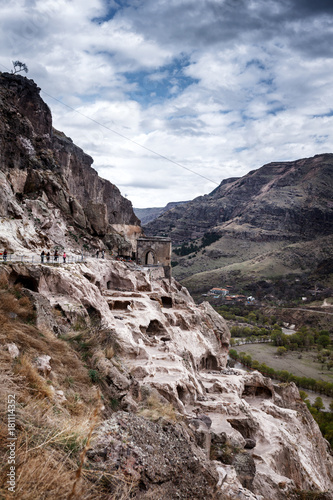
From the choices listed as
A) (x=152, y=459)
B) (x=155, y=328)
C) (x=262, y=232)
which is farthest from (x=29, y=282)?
(x=262, y=232)

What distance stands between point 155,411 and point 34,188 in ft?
76.6

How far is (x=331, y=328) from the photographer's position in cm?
6350

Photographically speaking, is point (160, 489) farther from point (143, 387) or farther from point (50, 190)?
point (50, 190)

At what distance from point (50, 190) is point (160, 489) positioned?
2654 centimetres

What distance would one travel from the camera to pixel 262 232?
135500mm

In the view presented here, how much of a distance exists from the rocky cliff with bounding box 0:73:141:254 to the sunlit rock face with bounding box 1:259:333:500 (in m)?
5.09

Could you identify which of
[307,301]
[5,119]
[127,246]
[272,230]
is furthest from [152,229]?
[5,119]

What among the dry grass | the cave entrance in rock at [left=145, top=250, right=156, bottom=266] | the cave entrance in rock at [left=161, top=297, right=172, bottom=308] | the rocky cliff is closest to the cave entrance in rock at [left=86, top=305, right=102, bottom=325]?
the dry grass

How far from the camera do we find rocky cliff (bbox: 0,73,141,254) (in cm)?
1920

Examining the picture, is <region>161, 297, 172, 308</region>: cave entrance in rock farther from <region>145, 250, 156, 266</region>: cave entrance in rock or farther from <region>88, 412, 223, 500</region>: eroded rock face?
<region>88, 412, 223, 500</region>: eroded rock face

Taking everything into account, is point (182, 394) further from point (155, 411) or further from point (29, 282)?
point (29, 282)

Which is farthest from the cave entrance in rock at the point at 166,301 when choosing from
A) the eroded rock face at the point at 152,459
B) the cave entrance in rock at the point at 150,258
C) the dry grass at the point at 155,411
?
the eroded rock face at the point at 152,459

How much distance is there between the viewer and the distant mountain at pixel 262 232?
102625 millimetres

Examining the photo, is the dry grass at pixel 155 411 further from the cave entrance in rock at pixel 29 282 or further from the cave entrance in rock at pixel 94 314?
the cave entrance in rock at pixel 29 282
